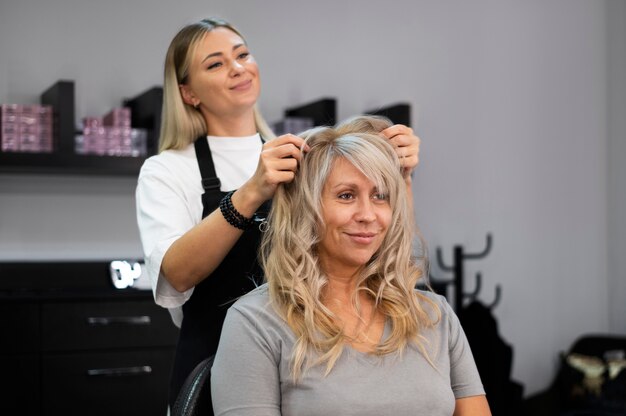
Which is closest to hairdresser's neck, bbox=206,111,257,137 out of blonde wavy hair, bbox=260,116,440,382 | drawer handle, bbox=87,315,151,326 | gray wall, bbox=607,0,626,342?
blonde wavy hair, bbox=260,116,440,382

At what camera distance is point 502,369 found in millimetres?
4496

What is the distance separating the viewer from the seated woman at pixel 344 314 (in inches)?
57.9

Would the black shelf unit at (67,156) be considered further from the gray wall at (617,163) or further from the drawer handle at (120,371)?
the gray wall at (617,163)

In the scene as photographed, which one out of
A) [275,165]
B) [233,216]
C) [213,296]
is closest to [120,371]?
[213,296]

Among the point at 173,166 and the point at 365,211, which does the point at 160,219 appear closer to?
the point at 173,166

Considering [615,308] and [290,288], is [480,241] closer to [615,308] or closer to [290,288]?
[615,308]

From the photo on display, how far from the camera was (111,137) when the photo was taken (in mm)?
3922

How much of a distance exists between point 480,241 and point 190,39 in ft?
11.5

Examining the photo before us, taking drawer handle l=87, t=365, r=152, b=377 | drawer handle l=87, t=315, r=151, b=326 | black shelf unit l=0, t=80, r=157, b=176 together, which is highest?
black shelf unit l=0, t=80, r=157, b=176

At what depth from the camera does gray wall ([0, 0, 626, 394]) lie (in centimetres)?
415

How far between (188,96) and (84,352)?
2.07 meters

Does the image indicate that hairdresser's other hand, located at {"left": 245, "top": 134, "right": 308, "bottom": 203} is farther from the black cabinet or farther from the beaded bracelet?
the black cabinet

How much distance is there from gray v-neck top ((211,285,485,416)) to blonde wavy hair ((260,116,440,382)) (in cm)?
3

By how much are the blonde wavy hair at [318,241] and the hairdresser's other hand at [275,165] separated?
0.16 ft
